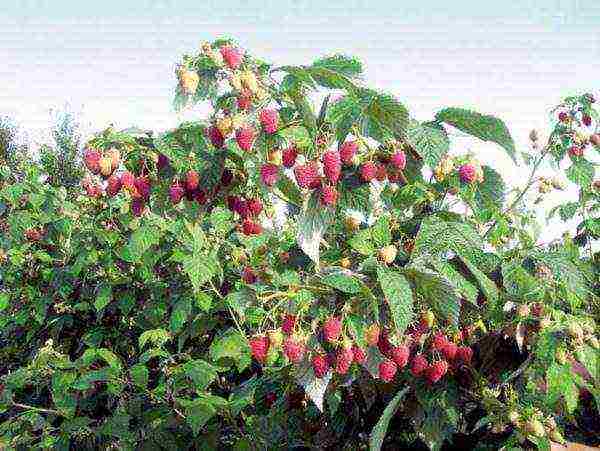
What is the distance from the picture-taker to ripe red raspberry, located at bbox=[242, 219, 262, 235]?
212 cm

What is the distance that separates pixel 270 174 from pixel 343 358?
0.45 m

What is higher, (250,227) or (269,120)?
(269,120)

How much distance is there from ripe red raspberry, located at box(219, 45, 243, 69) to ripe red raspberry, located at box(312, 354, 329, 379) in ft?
2.35

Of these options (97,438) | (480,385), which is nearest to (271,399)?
(480,385)

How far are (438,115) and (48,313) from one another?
12.1 feet

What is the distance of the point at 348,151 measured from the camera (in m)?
1.64

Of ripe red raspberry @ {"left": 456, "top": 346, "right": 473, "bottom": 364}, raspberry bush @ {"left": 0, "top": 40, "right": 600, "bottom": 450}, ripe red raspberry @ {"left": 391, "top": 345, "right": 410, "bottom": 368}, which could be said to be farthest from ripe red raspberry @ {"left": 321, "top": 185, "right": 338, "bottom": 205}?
ripe red raspberry @ {"left": 456, "top": 346, "right": 473, "bottom": 364}

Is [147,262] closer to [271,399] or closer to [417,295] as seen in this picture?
[271,399]

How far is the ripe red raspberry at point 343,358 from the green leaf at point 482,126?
20.8 inches

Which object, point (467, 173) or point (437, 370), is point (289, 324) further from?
point (467, 173)

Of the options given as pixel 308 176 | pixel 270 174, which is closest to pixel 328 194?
pixel 308 176

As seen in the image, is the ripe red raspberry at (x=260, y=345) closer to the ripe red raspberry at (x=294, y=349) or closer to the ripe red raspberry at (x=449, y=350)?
the ripe red raspberry at (x=294, y=349)

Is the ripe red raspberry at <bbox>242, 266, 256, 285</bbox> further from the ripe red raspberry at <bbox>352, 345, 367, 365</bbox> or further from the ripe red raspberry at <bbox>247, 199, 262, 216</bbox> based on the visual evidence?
the ripe red raspberry at <bbox>352, 345, 367, 365</bbox>

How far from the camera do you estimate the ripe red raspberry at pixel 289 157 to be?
5.75 ft
